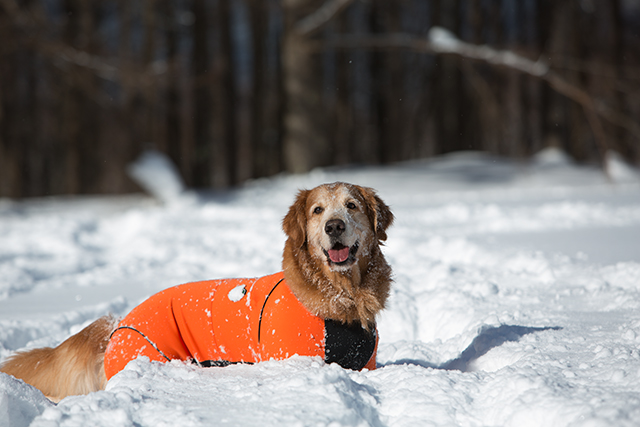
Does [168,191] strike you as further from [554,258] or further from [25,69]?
[25,69]

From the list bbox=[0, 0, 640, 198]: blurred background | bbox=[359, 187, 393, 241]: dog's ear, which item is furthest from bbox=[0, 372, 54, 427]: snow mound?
bbox=[0, 0, 640, 198]: blurred background

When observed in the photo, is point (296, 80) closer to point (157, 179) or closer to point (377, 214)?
point (157, 179)

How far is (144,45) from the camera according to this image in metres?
20.1

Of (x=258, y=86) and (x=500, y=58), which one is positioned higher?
(x=258, y=86)

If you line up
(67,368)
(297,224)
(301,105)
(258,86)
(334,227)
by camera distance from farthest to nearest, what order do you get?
(258,86) < (301,105) < (297,224) < (334,227) < (67,368)

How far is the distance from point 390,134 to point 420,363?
31.2 meters

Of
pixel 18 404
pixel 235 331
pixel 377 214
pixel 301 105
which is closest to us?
pixel 18 404

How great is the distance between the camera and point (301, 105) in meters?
12.5

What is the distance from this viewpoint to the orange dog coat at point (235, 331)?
3.09m

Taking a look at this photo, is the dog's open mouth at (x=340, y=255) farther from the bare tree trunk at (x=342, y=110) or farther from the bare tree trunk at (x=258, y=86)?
the bare tree trunk at (x=342, y=110)

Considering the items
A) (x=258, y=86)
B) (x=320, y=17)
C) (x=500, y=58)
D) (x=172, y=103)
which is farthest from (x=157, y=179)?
(x=258, y=86)

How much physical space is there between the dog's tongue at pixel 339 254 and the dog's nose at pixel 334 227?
0.11 m

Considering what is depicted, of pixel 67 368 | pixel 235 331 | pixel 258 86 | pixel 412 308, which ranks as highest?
pixel 258 86

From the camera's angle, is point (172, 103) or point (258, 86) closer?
point (172, 103)
